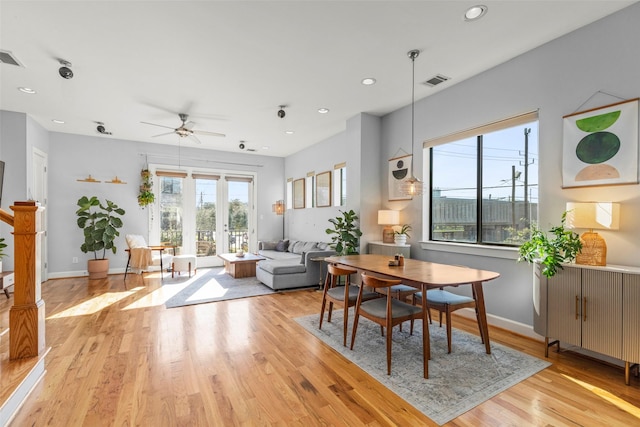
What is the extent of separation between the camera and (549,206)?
118 inches

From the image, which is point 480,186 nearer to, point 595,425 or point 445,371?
point 445,371

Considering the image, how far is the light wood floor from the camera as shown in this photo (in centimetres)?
192

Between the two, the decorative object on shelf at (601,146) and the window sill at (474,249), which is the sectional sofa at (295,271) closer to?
the window sill at (474,249)

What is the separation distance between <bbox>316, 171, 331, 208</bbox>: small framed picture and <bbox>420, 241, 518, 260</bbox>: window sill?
274cm

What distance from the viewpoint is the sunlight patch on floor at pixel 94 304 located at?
389 cm

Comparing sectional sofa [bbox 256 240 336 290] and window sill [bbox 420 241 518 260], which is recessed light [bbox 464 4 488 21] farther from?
sectional sofa [bbox 256 240 336 290]

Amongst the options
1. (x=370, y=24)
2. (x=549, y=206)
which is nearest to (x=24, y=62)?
(x=370, y=24)

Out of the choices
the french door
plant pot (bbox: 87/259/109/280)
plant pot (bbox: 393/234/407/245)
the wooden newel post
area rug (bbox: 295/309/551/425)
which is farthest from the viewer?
the french door

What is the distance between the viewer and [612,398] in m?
2.11

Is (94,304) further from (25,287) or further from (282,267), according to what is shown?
(282,267)

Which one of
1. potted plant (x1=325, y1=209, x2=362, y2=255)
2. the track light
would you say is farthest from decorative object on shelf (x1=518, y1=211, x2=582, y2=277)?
the track light

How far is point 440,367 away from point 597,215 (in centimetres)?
179

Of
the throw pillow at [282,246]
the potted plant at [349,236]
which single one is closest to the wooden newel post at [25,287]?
the potted plant at [349,236]

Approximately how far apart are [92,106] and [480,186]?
18.9ft
